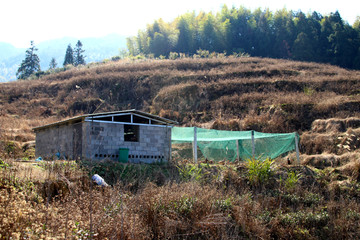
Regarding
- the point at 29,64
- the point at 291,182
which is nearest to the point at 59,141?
the point at 291,182

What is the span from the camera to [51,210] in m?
6.39

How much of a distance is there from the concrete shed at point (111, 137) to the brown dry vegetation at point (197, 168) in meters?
2.09

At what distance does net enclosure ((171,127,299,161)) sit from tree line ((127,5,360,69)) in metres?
40.2

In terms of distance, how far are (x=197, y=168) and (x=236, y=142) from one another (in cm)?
343

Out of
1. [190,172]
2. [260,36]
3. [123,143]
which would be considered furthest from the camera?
[260,36]

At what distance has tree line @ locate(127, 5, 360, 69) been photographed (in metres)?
52.2

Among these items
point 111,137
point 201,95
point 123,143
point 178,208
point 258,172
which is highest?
point 201,95

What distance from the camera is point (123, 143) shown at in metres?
15.4

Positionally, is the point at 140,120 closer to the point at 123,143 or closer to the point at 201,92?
the point at 123,143

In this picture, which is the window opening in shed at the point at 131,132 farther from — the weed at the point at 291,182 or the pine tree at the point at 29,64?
the pine tree at the point at 29,64

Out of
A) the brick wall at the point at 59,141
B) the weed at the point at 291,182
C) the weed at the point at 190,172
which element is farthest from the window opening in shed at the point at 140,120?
the weed at the point at 291,182

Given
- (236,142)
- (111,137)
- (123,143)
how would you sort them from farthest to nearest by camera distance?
(236,142), (123,143), (111,137)

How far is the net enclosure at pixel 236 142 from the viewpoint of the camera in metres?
15.3

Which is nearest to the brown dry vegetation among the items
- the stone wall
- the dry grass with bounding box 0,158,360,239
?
the dry grass with bounding box 0,158,360,239
